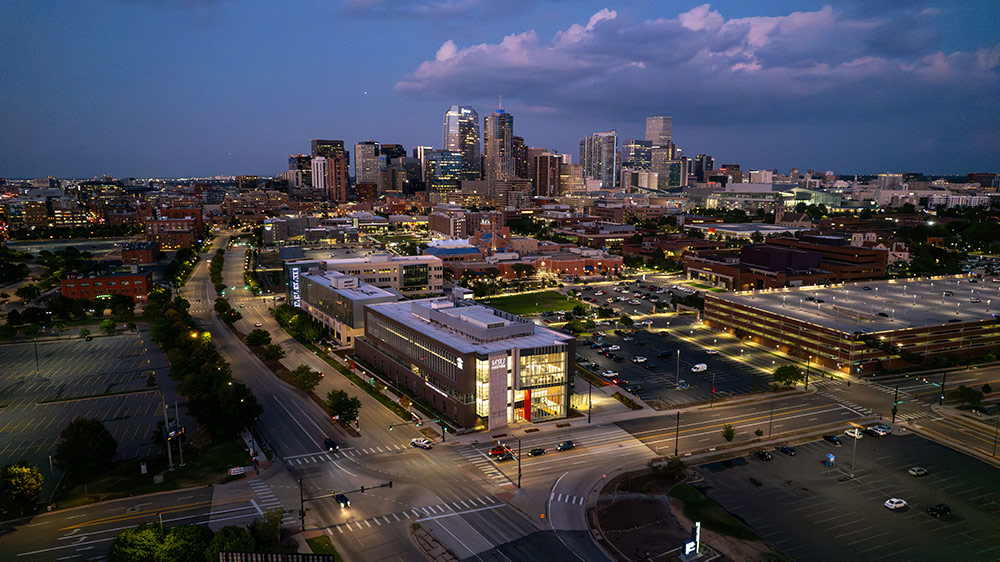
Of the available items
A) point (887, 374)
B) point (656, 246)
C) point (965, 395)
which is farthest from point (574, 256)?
point (965, 395)

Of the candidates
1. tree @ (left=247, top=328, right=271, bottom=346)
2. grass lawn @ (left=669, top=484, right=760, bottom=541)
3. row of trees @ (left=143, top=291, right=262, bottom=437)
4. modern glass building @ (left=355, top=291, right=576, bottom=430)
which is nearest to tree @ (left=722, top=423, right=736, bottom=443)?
grass lawn @ (left=669, top=484, right=760, bottom=541)

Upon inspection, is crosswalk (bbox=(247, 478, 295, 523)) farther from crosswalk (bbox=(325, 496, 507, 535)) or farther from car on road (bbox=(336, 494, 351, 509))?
crosswalk (bbox=(325, 496, 507, 535))

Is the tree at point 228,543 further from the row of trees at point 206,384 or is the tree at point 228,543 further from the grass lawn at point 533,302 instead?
the grass lawn at point 533,302

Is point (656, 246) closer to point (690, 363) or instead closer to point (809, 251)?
point (809, 251)

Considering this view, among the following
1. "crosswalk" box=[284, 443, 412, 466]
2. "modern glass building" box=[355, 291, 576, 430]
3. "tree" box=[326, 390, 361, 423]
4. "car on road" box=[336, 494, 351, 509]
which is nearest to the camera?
"car on road" box=[336, 494, 351, 509]

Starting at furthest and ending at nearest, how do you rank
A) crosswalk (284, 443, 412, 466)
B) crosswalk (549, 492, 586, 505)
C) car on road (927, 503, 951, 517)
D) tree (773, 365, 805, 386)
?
tree (773, 365, 805, 386) → crosswalk (284, 443, 412, 466) → crosswalk (549, 492, 586, 505) → car on road (927, 503, 951, 517)
